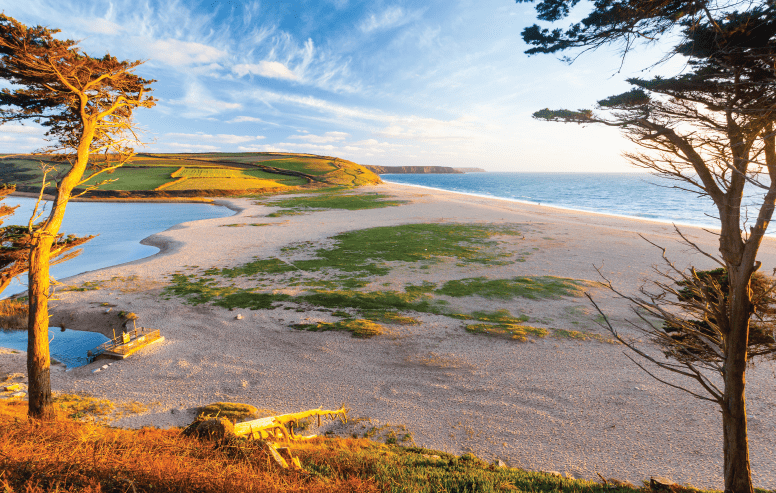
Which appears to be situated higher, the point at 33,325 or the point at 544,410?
the point at 33,325

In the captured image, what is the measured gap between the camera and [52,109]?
429 inches

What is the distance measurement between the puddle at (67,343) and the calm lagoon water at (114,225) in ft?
13.0

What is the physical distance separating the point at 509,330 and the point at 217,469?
17209 mm

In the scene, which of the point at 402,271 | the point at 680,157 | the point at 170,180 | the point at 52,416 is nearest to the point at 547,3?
the point at 680,157

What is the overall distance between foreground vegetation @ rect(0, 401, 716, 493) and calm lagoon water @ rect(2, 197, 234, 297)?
19.8 meters

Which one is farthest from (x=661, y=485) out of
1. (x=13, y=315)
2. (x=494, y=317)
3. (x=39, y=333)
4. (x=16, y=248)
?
(x=13, y=315)

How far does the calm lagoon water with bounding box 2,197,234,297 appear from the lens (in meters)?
37.2

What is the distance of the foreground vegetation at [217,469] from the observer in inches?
204

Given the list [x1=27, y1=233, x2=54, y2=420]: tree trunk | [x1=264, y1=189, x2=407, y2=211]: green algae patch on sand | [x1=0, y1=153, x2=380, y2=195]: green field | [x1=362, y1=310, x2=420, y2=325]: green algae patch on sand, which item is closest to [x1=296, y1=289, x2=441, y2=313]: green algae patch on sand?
[x1=362, y1=310, x2=420, y2=325]: green algae patch on sand

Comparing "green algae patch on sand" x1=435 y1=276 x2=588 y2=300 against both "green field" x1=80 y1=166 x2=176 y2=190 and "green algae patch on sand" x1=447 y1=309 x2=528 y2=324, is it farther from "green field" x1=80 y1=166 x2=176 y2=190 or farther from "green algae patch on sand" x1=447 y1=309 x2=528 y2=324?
"green field" x1=80 y1=166 x2=176 y2=190

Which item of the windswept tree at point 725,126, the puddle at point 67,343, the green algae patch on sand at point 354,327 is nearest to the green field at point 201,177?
the puddle at point 67,343

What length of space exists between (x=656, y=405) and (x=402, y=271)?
20.3 meters

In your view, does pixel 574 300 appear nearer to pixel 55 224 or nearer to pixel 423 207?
pixel 55 224

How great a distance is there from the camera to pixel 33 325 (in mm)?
10375
